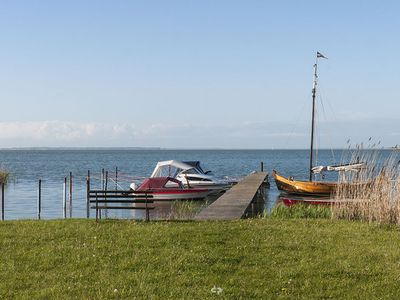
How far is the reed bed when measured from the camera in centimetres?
1627

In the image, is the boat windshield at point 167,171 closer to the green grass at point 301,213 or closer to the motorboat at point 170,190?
the motorboat at point 170,190

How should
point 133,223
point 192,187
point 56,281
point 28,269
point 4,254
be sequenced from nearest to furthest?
point 56,281 → point 28,269 → point 4,254 → point 133,223 → point 192,187

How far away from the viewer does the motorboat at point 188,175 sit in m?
37.9

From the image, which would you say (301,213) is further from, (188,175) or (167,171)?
(167,171)

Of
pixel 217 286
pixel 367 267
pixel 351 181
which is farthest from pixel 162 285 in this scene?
pixel 351 181

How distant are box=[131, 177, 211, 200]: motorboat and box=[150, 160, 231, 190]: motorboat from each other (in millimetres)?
→ 1545

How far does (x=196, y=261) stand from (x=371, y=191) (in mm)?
8531

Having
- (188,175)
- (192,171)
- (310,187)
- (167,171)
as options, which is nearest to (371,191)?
(310,187)

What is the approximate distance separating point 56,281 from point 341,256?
5.59 m

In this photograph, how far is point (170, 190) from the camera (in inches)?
1364

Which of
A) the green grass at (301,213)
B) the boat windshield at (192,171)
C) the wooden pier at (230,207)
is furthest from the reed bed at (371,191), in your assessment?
the boat windshield at (192,171)

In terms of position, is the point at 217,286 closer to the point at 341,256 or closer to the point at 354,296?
the point at 354,296

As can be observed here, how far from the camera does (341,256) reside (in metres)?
11.3

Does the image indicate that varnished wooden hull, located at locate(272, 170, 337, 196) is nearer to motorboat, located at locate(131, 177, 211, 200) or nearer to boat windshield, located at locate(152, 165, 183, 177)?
motorboat, located at locate(131, 177, 211, 200)
